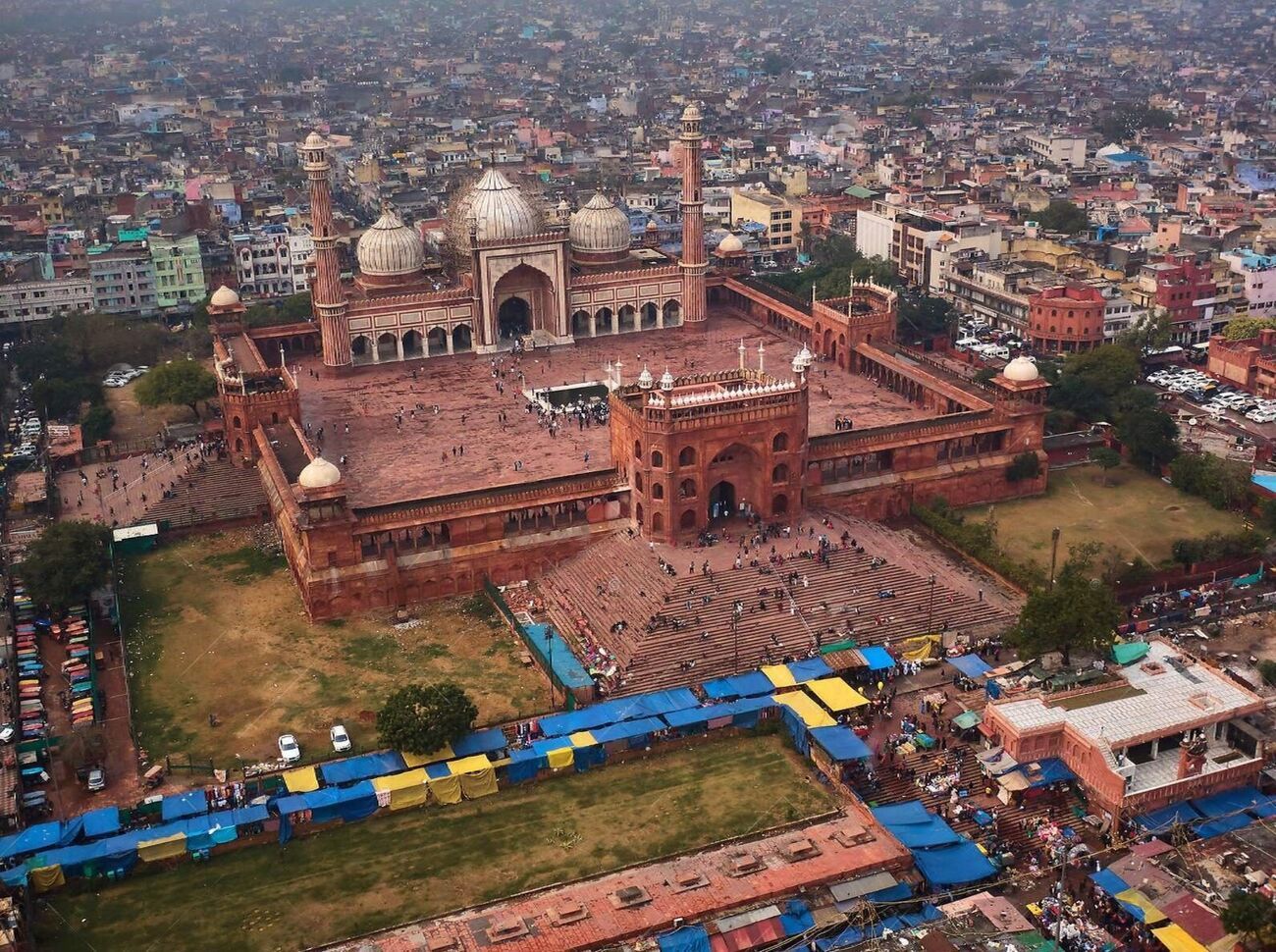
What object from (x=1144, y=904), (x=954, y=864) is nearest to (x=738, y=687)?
(x=954, y=864)

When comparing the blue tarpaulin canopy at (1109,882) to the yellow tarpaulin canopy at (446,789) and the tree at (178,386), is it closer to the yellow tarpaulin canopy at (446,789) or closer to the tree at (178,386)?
the yellow tarpaulin canopy at (446,789)

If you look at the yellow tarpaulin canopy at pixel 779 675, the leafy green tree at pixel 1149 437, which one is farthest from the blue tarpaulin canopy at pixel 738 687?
the leafy green tree at pixel 1149 437

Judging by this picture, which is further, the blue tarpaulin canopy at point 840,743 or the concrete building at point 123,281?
the concrete building at point 123,281

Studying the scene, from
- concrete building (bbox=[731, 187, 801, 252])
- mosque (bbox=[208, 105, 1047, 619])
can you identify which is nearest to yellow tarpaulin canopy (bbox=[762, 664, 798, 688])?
mosque (bbox=[208, 105, 1047, 619])

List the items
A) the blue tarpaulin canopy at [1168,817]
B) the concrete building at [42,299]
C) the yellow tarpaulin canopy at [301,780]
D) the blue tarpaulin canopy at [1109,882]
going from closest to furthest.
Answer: the blue tarpaulin canopy at [1109,882] → the blue tarpaulin canopy at [1168,817] → the yellow tarpaulin canopy at [301,780] → the concrete building at [42,299]

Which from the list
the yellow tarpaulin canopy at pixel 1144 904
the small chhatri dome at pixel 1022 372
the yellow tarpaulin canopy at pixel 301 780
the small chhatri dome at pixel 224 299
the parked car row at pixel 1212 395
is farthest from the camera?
the small chhatri dome at pixel 224 299

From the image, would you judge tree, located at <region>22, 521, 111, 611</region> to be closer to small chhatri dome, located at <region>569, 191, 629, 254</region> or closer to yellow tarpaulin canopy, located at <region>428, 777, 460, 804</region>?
yellow tarpaulin canopy, located at <region>428, 777, 460, 804</region>
